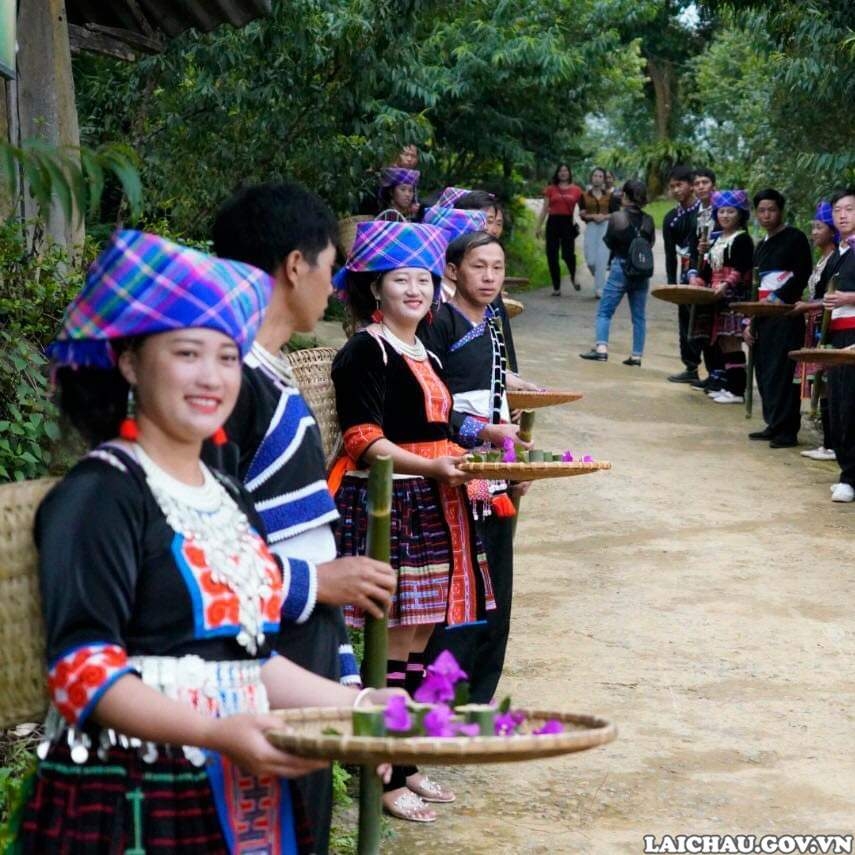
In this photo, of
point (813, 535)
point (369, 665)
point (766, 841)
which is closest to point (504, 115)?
point (813, 535)

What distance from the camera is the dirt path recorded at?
4871 mm

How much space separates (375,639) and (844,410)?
7124 millimetres

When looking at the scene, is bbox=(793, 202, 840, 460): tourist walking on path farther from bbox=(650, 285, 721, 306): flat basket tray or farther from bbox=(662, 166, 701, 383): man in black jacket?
bbox=(662, 166, 701, 383): man in black jacket

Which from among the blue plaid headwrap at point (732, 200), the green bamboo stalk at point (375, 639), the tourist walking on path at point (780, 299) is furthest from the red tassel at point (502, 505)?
the blue plaid headwrap at point (732, 200)

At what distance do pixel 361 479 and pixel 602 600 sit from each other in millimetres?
3304

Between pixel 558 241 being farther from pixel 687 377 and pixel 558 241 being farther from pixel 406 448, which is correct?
pixel 406 448

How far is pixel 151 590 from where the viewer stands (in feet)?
7.55

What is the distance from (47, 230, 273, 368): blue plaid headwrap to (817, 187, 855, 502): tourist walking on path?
782cm

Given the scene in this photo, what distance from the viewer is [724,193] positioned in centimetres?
1245

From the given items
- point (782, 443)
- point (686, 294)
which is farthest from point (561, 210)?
point (782, 443)

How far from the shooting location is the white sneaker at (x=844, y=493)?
31.7 ft

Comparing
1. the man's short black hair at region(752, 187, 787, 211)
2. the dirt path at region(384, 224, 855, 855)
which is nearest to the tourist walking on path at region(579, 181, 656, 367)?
the dirt path at region(384, 224, 855, 855)

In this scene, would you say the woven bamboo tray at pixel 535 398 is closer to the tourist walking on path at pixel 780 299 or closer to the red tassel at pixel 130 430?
the red tassel at pixel 130 430

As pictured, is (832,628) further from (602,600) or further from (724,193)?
(724,193)
